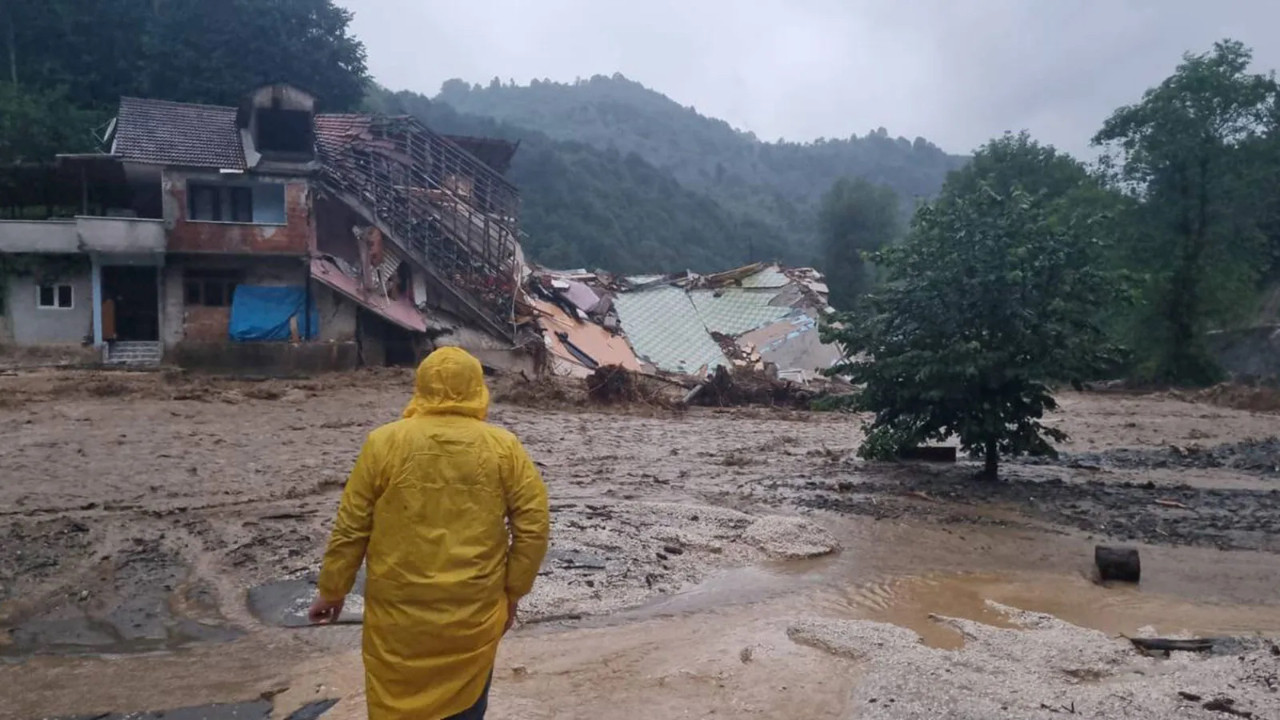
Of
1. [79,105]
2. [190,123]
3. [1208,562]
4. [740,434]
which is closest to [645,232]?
[79,105]

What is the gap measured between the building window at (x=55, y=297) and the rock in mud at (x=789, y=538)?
72.4 ft

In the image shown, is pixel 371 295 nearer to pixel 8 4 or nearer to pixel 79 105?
pixel 79 105

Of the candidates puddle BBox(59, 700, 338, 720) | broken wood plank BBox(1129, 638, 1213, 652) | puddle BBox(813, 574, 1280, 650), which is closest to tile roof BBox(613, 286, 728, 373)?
puddle BBox(813, 574, 1280, 650)

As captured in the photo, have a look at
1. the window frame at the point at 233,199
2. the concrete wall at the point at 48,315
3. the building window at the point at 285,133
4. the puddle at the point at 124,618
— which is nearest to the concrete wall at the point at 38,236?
the concrete wall at the point at 48,315

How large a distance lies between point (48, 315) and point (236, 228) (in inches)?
211

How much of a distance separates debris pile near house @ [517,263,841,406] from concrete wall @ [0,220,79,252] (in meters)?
12.1

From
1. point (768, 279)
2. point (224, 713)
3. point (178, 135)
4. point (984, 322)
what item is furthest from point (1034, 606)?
point (768, 279)

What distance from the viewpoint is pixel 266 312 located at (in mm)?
25219

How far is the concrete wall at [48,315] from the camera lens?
2439 cm

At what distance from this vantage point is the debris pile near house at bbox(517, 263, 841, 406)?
28750 mm

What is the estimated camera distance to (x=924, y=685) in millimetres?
5418

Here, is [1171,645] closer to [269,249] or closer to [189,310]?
[269,249]

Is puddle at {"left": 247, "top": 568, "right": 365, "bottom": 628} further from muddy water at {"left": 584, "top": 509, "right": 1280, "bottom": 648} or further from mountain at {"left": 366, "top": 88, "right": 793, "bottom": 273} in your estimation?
mountain at {"left": 366, "top": 88, "right": 793, "bottom": 273}

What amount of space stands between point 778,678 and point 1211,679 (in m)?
2.50
